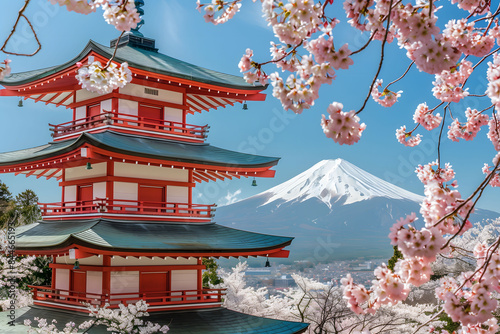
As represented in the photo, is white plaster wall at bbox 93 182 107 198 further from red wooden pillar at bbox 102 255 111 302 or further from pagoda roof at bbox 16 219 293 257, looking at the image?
red wooden pillar at bbox 102 255 111 302

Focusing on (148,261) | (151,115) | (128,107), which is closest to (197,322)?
(148,261)

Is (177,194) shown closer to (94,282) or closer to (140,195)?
(140,195)

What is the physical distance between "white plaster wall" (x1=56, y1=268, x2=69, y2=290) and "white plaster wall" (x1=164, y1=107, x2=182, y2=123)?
445 cm

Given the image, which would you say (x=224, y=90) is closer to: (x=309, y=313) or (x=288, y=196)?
(x=309, y=313)

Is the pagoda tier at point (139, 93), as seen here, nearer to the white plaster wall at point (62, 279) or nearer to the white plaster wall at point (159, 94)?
the white plaster wall at point (159, 94)

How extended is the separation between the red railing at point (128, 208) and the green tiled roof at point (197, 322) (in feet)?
7.41

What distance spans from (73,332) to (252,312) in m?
6.77

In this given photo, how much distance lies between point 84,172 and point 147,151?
2.10m

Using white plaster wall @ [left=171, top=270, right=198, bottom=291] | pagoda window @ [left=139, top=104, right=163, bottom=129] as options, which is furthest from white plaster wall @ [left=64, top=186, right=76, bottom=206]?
white plaster wall @ [left=171, top=270, right=198, bottom=291]

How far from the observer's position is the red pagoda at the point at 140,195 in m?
11.9

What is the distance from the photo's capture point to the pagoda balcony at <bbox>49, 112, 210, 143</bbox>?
42.3 ft

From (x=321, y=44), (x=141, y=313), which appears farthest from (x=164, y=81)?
(x=321, y=44)

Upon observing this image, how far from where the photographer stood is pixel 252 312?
54.7 ft

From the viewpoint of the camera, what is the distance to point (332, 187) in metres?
124
